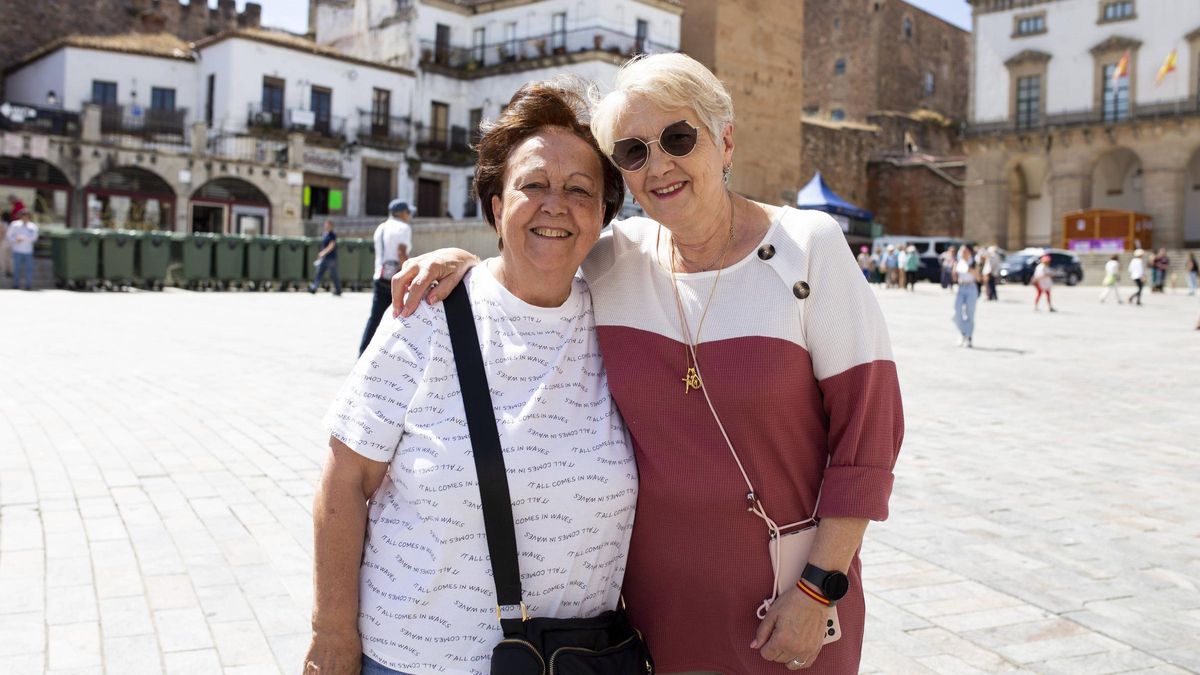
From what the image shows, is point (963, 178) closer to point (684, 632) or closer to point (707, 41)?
point (707, 41)

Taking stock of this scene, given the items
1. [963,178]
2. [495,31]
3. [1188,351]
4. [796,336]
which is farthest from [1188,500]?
[963,178]

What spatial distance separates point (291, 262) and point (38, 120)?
39.7ft

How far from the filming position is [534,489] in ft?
6.67

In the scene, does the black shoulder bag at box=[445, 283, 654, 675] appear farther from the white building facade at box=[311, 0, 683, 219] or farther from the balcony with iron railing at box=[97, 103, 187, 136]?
the white building facade at box=[311, 0, 683, 219]

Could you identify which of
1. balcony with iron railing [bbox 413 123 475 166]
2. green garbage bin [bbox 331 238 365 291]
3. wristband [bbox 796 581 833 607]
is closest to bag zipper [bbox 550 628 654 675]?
wristband [bbox 796 581 833 607]

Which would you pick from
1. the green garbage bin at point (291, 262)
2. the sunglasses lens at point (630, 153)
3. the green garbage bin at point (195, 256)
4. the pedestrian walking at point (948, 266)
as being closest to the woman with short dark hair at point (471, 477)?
the sunglasses lens at point (630, 153)

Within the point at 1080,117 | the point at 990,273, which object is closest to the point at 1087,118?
the point at 1080,117

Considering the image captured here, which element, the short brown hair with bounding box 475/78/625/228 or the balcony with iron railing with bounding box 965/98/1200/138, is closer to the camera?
the short brown hair with bounding box 475/78/625/228

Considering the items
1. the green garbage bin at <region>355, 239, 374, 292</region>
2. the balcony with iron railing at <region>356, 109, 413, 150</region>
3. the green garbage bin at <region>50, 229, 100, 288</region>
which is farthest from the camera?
the balcony with iron railing at <region>356, 109, 413, 150</region>

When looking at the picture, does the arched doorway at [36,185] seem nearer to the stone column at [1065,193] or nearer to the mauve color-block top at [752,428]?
the mauve color-block top at [752,428]

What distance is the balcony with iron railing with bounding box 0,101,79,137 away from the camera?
32156 mm

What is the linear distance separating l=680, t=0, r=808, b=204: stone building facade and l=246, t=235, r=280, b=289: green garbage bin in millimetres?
23781

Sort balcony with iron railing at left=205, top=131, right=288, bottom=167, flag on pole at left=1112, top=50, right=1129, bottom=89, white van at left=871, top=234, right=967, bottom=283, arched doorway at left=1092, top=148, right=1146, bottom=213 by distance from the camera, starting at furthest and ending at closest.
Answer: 1. arched doorway at left=1092, top=148, right=1146, bottom=213
2. flag on pole at left=1112, top=50, right=1129, bottom=89
3. white van at left=871, top=234, right=967, bottom=283
4. balcony with iron railing at left=205, top=131, right=288, bottom=167

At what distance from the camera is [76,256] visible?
2367cm
